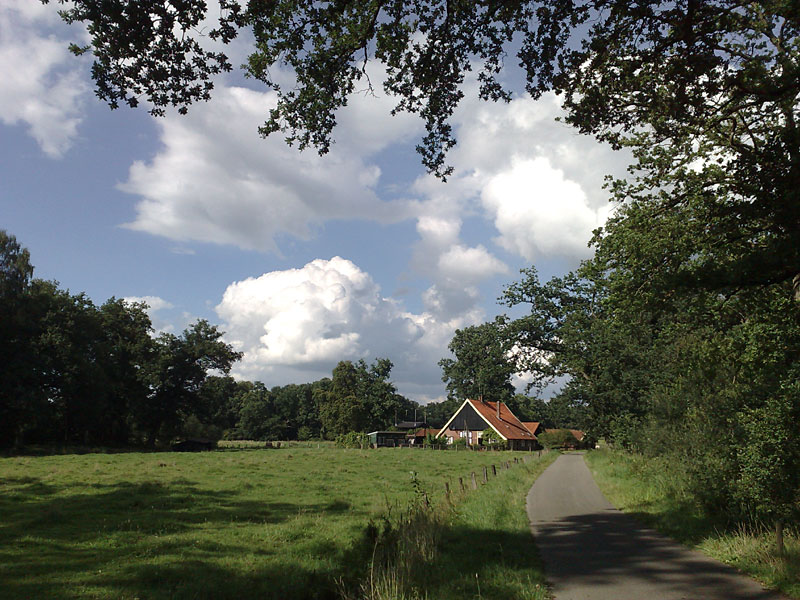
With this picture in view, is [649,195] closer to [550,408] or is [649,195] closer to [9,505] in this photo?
[9,505]

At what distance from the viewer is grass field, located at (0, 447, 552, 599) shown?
32.4 ft

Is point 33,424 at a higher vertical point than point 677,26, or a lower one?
lower

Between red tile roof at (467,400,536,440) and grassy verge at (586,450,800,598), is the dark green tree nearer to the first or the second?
red tile roof at (467,400,536,440)

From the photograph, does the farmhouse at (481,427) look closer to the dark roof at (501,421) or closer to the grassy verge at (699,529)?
the dark roof at (501,421)

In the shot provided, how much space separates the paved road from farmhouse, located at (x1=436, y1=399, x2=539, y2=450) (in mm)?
58205

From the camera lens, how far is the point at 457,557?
9.52 m

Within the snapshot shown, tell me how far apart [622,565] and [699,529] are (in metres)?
3.48

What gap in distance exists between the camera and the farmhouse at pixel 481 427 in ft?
237

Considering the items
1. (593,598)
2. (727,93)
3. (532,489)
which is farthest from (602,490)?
(727,93)

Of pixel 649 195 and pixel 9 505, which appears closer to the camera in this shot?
pixel 649 195

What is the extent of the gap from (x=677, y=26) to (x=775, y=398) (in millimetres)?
6880

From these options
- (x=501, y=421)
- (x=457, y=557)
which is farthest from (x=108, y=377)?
(x=457, y=557)

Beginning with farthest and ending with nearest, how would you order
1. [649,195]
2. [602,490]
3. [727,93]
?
[602,490] → [649,195] → [727,93]

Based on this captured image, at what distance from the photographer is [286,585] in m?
9.95
